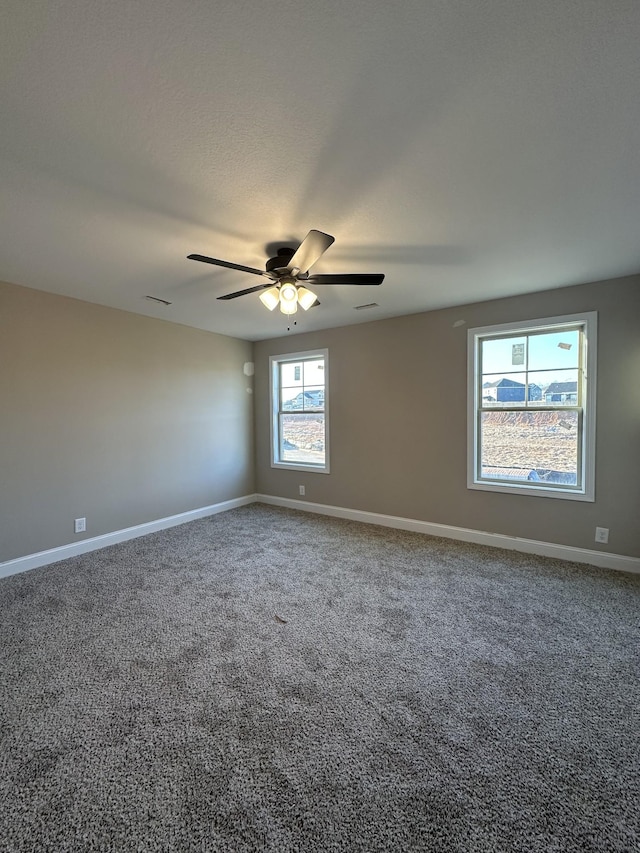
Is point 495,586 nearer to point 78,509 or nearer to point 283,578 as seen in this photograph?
point 283,578

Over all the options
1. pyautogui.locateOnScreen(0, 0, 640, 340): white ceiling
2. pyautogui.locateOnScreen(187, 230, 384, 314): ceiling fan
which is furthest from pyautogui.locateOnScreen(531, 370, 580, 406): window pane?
pyautogui.locateOnScreen(187, 230, 384, 314): ceiling fan

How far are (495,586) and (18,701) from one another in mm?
3043

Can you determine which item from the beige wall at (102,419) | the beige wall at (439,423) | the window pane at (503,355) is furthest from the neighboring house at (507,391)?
the beige wall at (102,419)

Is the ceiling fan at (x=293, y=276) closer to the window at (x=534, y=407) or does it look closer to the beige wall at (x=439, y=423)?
the beige wall at (x=439, y=423)

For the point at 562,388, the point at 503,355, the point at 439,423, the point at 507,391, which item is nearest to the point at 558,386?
the point at 562,388

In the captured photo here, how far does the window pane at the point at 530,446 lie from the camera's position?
10.7 feet

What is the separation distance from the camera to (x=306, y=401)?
496 cm

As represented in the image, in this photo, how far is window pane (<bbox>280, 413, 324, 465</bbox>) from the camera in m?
4.86

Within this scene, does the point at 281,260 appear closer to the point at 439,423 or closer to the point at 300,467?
the point at 439,423

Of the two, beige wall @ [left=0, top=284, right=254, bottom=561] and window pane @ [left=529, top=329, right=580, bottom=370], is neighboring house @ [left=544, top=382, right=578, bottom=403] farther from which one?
beige wall @ [left=0, top=284, right=254, bottom=561]

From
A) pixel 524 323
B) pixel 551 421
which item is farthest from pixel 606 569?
pixel 524 323

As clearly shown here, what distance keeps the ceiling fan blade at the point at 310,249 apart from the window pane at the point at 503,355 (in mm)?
2364

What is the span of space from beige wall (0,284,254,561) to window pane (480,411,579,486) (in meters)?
3.40

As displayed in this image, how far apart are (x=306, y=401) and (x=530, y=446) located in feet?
9.20
